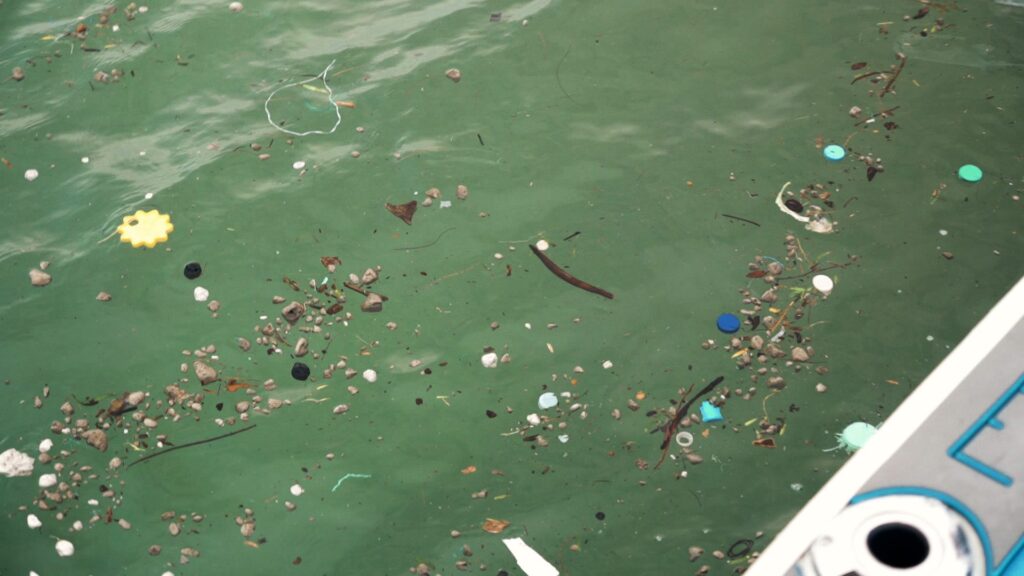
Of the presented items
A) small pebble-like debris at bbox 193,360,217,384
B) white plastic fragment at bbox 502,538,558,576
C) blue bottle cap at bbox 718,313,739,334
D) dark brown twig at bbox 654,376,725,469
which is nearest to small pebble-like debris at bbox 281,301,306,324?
small pebble-like debris at bbox 193,360,217,384

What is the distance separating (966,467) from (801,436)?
1.12 meters

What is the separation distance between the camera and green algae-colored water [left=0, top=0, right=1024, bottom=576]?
2.77 metres

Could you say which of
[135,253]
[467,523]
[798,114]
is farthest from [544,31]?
[467,523]

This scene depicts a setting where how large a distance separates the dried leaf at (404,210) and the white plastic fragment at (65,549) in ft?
4.71

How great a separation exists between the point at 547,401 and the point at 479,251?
0.61 m

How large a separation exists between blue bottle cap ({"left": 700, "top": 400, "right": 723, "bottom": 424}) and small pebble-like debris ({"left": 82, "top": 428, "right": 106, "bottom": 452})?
1.81 m

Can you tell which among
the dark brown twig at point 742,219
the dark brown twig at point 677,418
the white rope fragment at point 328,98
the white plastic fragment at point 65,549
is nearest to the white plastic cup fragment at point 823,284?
the dark brown twig at point 742,219

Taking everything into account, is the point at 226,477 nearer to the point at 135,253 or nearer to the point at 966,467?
the point at 135,253

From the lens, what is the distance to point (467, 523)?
272cm

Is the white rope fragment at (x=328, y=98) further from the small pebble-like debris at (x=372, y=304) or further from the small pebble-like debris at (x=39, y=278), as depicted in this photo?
the small pebble-like debris at (x=39, y=278)

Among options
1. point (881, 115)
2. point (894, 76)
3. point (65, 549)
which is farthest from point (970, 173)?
point (65, 549)

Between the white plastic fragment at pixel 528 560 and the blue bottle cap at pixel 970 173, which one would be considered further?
the blue bottle cap at pixel 970 173

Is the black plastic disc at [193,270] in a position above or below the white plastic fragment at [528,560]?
above

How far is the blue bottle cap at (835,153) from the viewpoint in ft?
11.1
